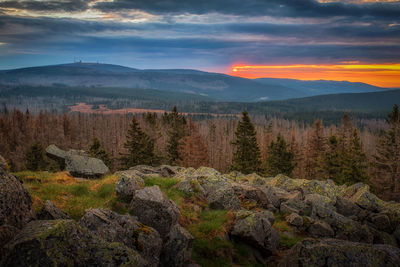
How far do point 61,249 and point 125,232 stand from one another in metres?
2.83

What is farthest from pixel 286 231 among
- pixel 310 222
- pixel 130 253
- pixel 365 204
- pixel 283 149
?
pixel 283 149

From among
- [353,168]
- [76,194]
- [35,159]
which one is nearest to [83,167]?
[76,194]

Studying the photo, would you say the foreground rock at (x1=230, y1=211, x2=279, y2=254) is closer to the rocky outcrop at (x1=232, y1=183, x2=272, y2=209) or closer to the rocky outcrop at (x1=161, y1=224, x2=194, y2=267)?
the rocky outcrop at (x1=161, y1=224, x2=194, y2=267)

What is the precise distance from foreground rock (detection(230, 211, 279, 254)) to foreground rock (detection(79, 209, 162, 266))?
493 centimetres

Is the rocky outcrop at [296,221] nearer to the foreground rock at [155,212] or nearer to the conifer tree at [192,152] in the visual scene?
the foreground rock at [155,212]

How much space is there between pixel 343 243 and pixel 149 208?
7700mm

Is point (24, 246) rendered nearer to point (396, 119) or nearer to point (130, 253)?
point (130, 253)

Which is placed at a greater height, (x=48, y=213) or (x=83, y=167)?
(x=48, y=213)

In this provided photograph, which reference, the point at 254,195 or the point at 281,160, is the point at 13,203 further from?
the point at 281,160

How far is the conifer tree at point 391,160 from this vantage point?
39.5m

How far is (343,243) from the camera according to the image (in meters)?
9.09

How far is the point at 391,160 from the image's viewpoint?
40.4 m

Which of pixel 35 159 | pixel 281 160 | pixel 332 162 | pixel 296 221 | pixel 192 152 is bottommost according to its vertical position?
pixel 35 159

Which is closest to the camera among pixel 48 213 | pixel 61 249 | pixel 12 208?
pixel 61 249
